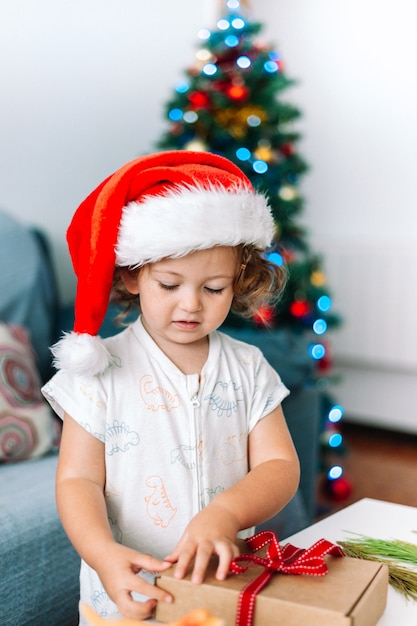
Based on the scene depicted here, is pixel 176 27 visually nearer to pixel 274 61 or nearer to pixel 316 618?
pixel 274 61

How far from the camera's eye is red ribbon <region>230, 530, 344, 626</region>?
774 mm

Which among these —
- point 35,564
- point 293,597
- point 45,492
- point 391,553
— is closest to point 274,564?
point 293,597

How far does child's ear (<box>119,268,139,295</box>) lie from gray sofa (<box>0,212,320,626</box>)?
0.58 meters

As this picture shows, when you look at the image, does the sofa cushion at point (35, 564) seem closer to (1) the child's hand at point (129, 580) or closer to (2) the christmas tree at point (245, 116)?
(1) the child's hand at point (129, 580)

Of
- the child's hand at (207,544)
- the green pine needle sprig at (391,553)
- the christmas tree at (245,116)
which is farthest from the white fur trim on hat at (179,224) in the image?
the christmas tree at (245,116)

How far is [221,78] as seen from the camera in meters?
2.82

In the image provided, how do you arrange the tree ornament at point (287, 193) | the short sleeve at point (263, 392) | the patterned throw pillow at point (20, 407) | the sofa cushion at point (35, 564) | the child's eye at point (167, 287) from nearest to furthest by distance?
the child's eye at point (167, 287) < the short sleeve at point (263, 392) < the sofa cushion at point (35, 564) < the patterned throw pillow at point (20, 407) < the tree ornament at point (287, 193)

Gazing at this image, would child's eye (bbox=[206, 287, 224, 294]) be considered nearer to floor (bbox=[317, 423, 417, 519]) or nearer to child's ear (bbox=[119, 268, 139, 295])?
child's ear (bbox=[119, 268, 139, 295])

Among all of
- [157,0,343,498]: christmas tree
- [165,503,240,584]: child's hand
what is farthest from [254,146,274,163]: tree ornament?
[165,503,240,584]: child's hand

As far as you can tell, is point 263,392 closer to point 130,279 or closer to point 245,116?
point 130,279

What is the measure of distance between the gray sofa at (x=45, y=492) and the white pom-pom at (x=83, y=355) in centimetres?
53

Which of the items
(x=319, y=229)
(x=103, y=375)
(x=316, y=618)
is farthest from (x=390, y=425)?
(x=316, y=618)

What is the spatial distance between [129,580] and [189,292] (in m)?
0.38

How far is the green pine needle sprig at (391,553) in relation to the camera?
3.17ft
